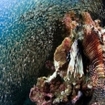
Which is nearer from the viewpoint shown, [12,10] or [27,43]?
[27,43]

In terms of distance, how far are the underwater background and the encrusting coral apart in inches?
24.7

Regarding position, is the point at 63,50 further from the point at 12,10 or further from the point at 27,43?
the point at 12,10

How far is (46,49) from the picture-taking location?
2.73 metres

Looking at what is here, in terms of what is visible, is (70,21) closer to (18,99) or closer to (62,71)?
(62,71)

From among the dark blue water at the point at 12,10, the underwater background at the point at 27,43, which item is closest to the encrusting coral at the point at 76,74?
the underwater background at the point at 27,43

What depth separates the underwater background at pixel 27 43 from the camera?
2742mm

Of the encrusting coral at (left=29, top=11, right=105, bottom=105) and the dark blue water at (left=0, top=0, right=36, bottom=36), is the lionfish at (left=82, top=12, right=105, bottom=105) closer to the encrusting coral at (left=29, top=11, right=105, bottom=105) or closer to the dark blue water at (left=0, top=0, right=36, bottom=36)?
the encrusting coral at (left=29, top=11, right=105, bottom=105)

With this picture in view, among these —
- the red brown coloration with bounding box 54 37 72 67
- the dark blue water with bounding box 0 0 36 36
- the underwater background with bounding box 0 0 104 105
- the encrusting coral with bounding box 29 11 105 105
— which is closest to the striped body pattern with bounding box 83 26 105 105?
the encrusting coral with bounding box 29 11 105 105

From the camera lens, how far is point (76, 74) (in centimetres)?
188

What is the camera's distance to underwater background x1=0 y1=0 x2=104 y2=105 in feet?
9.00

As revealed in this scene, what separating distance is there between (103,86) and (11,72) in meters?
1.32


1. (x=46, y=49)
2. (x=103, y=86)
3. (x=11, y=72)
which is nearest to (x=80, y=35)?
(x=103, y=86)

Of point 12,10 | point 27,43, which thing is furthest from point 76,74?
point 12,10

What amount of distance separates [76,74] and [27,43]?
3.34ft
